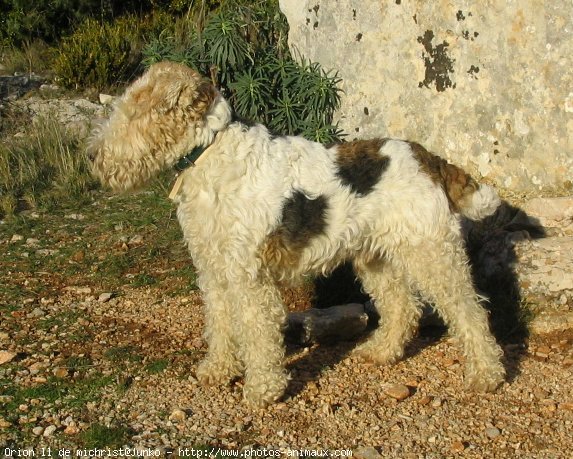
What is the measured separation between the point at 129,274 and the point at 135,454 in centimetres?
275

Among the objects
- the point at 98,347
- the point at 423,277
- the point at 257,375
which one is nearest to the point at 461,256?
the point at 423,277

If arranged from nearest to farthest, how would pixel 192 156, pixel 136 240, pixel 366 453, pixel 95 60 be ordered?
pixel 366 453 < pixel 192 156 < pixel 136 240 < pixel 95 60

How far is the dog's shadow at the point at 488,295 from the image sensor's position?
5.57 metres

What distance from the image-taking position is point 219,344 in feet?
17.1

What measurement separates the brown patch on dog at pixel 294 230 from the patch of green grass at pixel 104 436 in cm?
125

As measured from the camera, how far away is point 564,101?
6.78m

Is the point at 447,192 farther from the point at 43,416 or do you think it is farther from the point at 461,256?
the point at 43,416

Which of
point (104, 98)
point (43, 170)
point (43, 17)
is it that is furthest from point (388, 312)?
point (43, 17)

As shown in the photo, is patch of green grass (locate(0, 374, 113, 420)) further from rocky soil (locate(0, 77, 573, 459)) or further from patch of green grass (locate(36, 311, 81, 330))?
patch of green grass (locate(36, 311, 81, 330))

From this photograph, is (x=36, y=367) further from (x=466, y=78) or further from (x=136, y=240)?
(x=466, y=78)

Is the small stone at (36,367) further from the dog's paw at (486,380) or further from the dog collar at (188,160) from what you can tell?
the dog's paw at (486,380)

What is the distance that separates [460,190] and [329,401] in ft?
5.02

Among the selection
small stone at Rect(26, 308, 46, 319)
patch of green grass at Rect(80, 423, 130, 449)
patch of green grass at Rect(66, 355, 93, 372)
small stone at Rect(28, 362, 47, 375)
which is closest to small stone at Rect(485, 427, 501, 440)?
patch of green grass at Rect(80, 423, 130, 449)

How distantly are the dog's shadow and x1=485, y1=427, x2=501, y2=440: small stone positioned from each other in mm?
702
